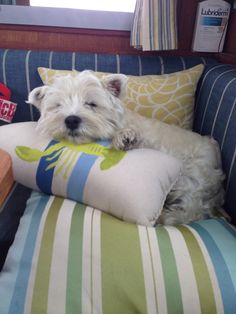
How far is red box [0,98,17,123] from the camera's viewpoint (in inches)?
59.5

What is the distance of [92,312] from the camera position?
2.18 feet

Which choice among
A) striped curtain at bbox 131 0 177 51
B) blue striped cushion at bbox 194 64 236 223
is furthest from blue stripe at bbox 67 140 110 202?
striped curtain at bbox 131 0 177 51

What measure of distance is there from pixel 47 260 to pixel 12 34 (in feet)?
4.82

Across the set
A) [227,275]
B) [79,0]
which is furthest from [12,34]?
[227,275]

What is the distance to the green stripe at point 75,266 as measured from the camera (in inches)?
26.4

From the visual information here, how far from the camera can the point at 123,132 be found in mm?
1151

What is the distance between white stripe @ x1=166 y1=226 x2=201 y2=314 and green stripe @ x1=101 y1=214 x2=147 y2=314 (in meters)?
0.10

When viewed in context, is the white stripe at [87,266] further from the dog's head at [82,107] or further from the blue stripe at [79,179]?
the dog's head at [82,107]

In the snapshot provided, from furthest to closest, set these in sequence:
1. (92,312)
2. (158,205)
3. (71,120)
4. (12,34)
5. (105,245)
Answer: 1. (12,34)
2. (71,120)
3. (158,205)
4. (105,245)
5. (92,312)

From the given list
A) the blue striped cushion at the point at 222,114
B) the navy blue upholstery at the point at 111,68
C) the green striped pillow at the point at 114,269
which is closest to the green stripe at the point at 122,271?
the green striped pillow at the point at 114,269

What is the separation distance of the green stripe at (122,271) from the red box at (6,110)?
969 millimetres

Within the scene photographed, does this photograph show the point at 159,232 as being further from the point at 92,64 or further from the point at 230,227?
the point at 92,64

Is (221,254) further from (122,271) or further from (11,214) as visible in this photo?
(11,214)

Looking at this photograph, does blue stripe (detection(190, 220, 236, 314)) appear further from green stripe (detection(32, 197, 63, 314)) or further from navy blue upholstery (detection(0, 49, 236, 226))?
navy blue upholstery (detection(0, 49, 236, 226))
